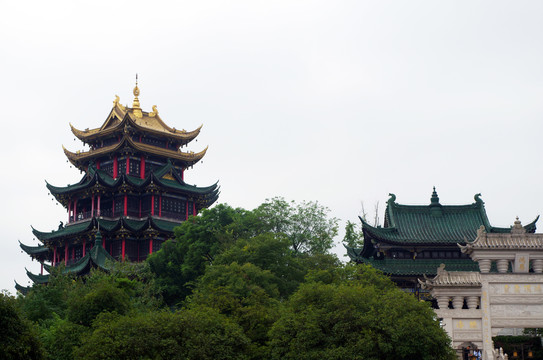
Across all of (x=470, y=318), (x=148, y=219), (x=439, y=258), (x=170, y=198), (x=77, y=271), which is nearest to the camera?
(x=470, y=318)

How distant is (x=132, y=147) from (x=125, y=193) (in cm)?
403

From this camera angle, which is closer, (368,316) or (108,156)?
(368,316)

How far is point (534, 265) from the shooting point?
3422cm

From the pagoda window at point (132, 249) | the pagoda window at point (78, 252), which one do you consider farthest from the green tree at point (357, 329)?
the pagoda window at point (78, 252)

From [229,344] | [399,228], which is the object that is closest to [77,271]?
[399,228]

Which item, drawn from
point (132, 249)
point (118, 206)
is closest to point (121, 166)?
point (118, 206)

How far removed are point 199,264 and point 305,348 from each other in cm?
1999

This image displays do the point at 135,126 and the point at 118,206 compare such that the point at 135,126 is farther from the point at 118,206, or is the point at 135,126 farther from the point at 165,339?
the point at 165,339

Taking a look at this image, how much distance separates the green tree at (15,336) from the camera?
25.2 metres

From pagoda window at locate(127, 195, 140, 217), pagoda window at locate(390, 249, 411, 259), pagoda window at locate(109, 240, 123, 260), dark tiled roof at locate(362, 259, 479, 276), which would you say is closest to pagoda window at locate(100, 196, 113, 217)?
pagoda window at locate(127, 195, 140, 217)

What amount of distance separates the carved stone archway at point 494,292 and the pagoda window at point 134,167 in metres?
35.9

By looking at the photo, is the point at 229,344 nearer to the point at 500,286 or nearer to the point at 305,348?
the point at 305,348

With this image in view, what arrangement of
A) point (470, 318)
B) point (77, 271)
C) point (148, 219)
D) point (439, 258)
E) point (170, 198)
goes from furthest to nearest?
point (170, 198), point (148, 219), point (77, 271), point (439, 258), point (470, 318)

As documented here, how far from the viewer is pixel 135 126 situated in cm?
6462
